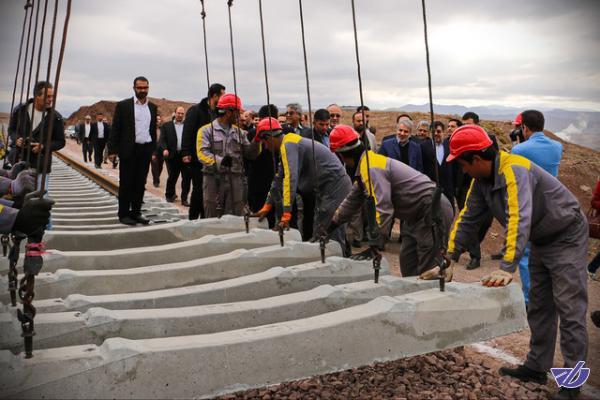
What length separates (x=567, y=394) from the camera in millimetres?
3648

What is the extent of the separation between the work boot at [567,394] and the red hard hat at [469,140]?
1567 millimetres

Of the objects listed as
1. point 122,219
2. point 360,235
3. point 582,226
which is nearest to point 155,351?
point 582,226

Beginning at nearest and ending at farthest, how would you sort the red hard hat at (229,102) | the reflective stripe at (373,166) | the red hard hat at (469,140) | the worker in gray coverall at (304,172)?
the red hard hat at (469,140), the reflective stripe at (373,166), the worker in gray coverall at (304,172), the red hard hat at (229,102)

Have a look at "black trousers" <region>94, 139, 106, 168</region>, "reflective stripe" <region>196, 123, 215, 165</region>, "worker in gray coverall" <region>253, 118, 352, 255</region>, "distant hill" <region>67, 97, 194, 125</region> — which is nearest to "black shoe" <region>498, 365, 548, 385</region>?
"worker in gray coverall" <region>253, 118, 352, 255</region>

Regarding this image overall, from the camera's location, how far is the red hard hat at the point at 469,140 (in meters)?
3.78

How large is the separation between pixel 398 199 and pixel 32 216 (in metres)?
2.80

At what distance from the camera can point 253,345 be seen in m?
3.17

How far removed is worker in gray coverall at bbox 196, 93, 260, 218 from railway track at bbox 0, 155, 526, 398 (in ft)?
4.28

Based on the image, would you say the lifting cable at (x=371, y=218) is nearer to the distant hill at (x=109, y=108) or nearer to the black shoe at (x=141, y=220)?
the black shoe at (x=141, y=220)

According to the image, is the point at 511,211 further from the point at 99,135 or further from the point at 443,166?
the point at 99,135

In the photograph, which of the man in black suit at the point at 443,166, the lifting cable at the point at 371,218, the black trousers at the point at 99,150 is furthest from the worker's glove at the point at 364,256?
the black trousers at the point at 99,150

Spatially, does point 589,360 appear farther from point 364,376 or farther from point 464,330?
point 364,376

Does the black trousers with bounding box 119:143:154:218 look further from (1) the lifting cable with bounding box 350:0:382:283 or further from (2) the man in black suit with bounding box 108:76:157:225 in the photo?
(1) the lifting cable with bounding box 350:0:382:283

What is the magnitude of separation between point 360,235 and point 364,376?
4336 millimetres
